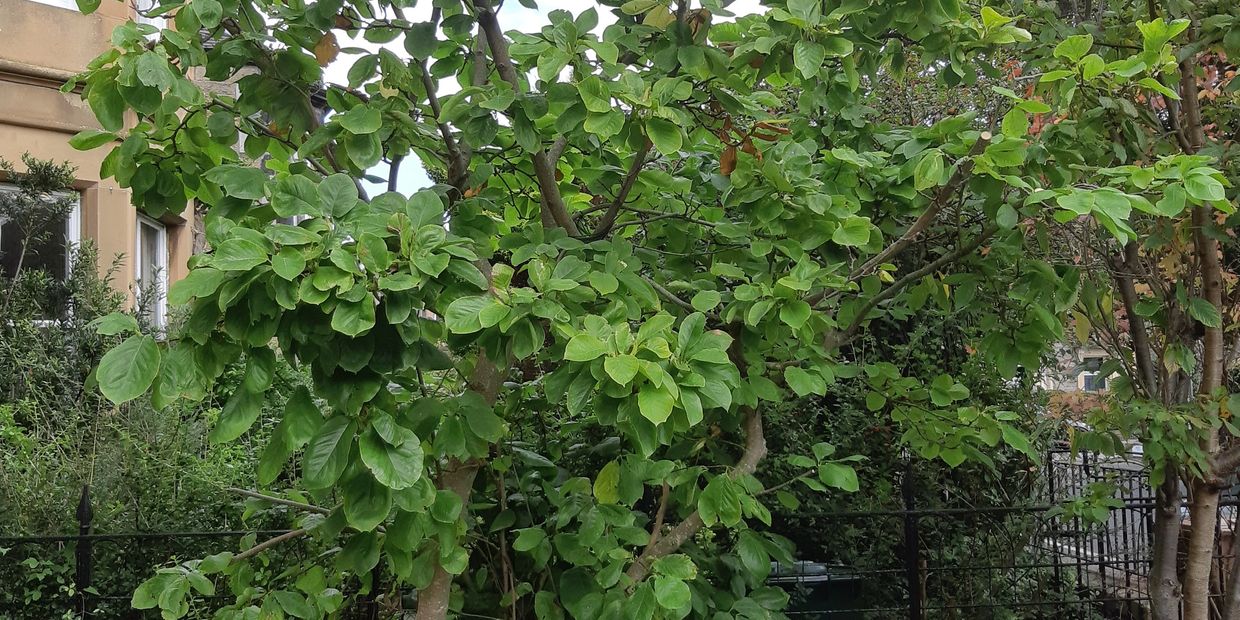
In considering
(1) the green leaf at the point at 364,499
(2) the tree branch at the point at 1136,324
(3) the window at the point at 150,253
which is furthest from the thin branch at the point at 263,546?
(3) the window at the point at 150,253

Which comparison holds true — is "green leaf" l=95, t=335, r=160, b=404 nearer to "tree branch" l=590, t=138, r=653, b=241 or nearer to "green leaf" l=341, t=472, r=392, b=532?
"green leaf" l=341, t=472, r=392, b=532

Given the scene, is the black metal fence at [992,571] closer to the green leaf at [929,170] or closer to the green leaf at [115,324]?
the green leaf at [929,170]

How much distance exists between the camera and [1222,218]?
3500mm

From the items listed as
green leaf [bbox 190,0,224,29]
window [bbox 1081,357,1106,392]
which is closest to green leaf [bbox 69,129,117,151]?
green leaf [bbox 190,0,224,29]

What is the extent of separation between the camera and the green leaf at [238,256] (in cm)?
155

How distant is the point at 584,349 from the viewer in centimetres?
171

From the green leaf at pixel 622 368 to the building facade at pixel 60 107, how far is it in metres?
7.44

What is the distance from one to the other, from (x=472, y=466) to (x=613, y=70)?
1.28 meters

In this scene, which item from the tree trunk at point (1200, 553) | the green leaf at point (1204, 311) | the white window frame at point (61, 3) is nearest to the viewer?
the green leaf at point (1204, 311)

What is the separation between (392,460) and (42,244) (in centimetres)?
760

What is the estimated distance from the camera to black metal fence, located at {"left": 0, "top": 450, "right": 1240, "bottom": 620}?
450cm

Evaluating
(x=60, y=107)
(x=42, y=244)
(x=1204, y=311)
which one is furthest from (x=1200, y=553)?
(x=60, y=107)

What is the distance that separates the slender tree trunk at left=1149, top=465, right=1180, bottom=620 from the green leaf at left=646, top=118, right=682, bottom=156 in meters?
3.12

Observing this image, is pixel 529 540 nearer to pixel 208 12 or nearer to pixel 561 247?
pixel 561 247
